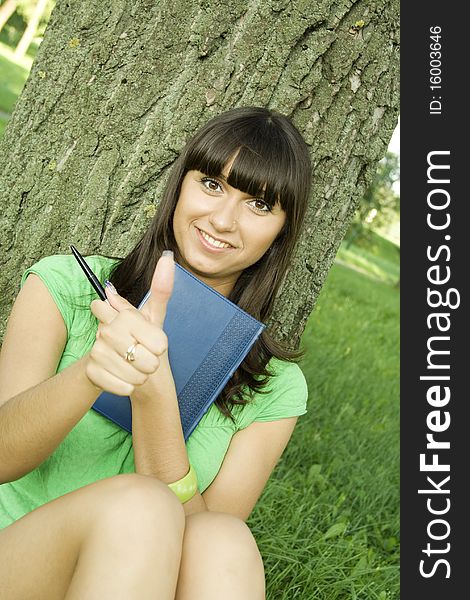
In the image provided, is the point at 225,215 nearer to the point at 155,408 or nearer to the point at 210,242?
the point at 210,242

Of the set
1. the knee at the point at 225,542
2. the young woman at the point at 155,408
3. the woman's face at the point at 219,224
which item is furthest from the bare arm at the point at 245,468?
the woman's face at the point at 219,224

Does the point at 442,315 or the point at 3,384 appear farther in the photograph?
the point at 442,315

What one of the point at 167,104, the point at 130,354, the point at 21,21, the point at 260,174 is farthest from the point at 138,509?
the point at 21,21

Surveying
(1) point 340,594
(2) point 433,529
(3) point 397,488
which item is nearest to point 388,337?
(3) point 397,488

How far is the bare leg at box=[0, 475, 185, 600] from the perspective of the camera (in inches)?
54.1

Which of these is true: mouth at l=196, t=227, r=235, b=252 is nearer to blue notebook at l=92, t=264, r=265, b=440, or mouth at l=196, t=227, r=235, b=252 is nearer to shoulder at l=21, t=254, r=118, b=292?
blue notebook at l=92, t=264, r=265, b=440

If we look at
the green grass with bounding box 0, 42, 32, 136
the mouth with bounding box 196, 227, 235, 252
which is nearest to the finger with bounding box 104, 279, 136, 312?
the mouth with bounding box 196, 227, 235, 252

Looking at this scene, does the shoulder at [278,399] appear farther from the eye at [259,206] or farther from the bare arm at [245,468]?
the eye at [259,206]

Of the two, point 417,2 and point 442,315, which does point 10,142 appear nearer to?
point 417,2

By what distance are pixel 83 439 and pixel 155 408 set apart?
0.26 meters

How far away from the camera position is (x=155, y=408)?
1.66m

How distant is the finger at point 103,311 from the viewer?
1.44 m

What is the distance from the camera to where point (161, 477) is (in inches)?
67.7

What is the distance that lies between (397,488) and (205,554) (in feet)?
6.75
